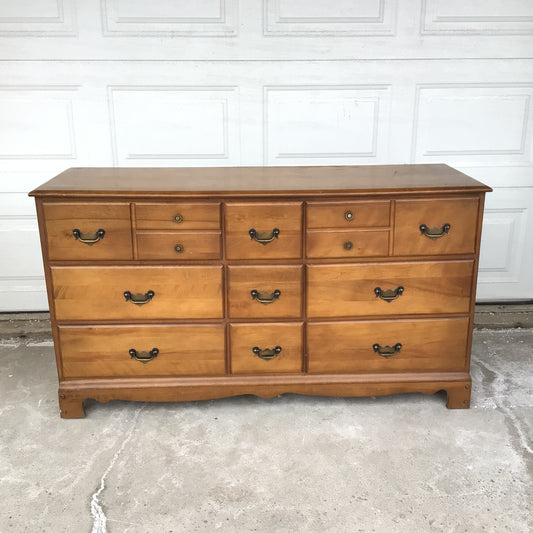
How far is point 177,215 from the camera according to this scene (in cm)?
232

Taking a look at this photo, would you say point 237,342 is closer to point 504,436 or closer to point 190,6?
point 504,436

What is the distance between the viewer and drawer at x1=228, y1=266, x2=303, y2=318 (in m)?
2.39

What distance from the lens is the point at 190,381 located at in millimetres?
2498

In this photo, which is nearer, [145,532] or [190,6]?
[145,532]

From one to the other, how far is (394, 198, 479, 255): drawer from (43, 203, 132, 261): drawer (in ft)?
3.43

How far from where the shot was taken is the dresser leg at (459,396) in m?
2.54

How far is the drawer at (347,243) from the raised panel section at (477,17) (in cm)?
135

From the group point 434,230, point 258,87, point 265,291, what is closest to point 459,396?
point 434,230

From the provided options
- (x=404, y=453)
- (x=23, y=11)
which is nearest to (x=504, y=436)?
(x=404, y=453)

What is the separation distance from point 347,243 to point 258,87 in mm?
1185

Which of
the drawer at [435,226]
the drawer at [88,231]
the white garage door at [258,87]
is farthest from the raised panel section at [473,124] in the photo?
the drawer at [88,231]

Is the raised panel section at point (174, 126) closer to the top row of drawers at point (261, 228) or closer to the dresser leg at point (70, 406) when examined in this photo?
the top row of drawers at point (261, 228)

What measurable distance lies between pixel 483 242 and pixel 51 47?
2473mm

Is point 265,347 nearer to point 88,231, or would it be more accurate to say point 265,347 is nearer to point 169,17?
point 88,231
